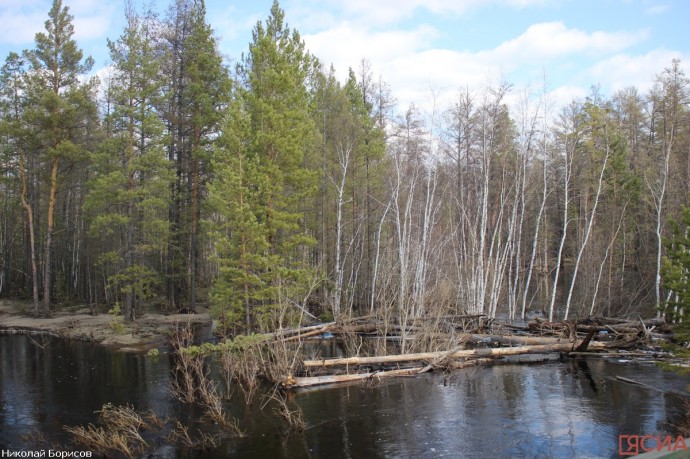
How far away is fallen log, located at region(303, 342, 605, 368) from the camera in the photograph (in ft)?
44.1

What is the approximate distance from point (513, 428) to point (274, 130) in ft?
43.4

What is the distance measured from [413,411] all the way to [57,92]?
23.7 m

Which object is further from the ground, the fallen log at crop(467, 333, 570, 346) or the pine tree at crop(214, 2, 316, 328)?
the pine tree at crop(214, 2, 316, 328)

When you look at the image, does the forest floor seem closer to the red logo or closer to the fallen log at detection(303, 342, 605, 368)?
the fallen log at detection(303, 342, 605, 368)

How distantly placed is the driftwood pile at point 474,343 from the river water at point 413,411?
1.70ft

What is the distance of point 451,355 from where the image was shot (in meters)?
14.3

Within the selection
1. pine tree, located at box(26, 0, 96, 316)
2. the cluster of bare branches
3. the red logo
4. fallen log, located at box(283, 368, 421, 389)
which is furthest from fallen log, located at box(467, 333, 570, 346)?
pine tree, located at box(26, 0, 96, 316)

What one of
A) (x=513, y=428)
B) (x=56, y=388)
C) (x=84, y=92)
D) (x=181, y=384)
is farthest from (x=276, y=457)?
(x=84, y=92)

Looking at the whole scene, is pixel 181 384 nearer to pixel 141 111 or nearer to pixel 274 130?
pixel 274 130

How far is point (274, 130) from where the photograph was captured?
1853 cm

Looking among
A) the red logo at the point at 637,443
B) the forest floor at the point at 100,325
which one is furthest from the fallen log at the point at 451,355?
the forest floor at the point at 100,325

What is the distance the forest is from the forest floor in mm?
969

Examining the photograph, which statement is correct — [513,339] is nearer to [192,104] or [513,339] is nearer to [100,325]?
[100,325]

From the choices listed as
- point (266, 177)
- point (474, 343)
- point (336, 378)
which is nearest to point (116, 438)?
point (336, 378)
